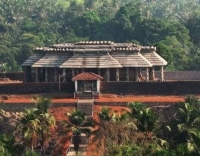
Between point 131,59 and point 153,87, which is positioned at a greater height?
point 131,59

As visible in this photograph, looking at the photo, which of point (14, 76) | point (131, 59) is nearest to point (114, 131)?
point (131, 59)

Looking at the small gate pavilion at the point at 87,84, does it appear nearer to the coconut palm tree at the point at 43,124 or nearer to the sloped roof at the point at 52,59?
the sloped roof at the point at 52,59

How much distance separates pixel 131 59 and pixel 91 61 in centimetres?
326

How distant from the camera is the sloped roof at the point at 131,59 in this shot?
50.9 m

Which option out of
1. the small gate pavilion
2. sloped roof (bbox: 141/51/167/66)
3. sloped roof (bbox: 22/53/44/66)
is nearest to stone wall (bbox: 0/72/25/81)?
sloped roof (bbox: 22/53/44/66)

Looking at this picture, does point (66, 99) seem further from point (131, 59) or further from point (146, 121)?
point (146, 121)

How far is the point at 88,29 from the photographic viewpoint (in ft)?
358

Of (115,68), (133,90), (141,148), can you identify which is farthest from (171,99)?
(141,148)

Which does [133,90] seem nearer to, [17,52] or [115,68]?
[115,68]

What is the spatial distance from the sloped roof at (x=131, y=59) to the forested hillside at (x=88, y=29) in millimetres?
20670

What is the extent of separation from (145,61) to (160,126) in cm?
1496

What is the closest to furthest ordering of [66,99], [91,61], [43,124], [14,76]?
[43,124] < [66,99] < [91,61] < [14,76]

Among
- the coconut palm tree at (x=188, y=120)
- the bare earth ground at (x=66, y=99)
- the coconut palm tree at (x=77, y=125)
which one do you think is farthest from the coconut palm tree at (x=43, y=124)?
the coconut palm tree at (x=188, y=120)

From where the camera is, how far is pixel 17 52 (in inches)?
3797
